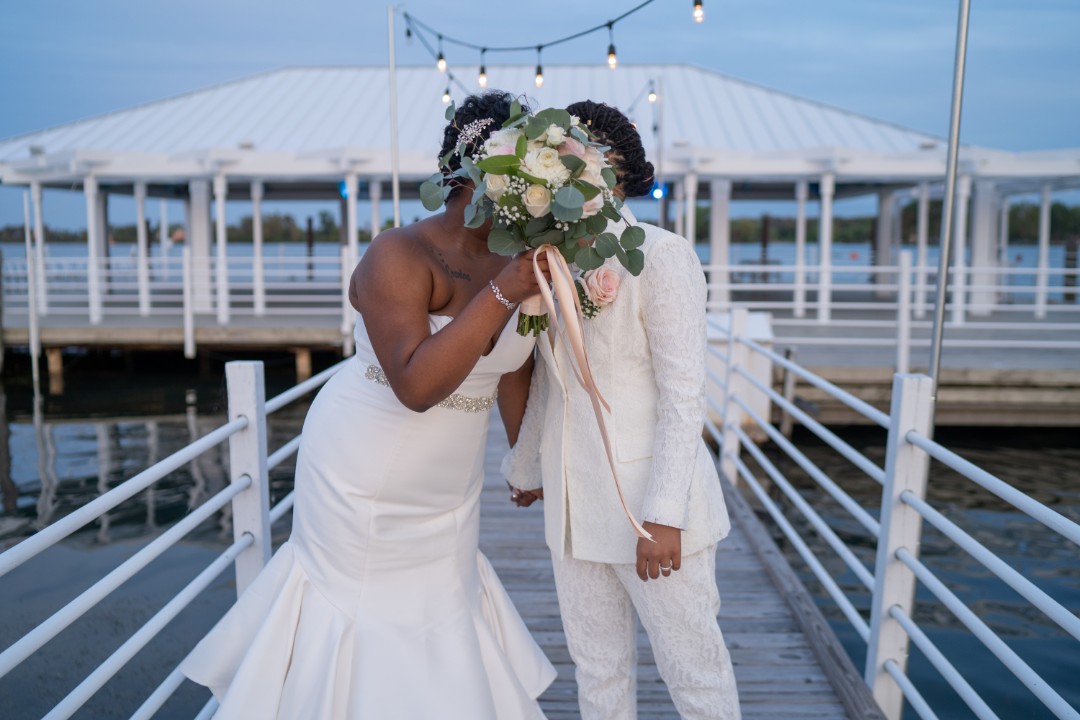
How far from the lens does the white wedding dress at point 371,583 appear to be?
77.0 inches

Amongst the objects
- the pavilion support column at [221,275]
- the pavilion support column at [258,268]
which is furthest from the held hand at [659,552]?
the pavilion support column at [221,275]

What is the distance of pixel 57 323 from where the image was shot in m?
14.0

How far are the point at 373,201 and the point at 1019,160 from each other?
11311 millimetres

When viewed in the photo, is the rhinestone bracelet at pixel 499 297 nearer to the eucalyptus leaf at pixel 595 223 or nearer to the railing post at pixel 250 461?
the eucalyptus leaf at pixel 595 223

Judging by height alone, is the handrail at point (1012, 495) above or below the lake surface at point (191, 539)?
above

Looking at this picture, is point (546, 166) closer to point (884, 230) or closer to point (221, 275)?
point (221, 275)

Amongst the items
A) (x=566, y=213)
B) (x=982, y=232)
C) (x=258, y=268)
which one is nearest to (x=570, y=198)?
(x=566, y=213)

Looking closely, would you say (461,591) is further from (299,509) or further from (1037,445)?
(1037,445)

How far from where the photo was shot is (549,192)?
1551mm

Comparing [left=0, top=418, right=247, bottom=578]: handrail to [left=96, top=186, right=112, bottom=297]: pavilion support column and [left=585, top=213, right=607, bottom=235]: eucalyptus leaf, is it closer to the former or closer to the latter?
[left=585, top=213, right=607, bottom=235]: eucalyptus leaf

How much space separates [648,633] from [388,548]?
2.10ft

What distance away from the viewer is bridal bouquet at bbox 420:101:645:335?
1546mm

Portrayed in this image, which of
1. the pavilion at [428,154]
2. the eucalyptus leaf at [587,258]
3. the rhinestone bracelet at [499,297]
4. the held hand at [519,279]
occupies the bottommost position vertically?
the rhinestone bracelet at [499,297]

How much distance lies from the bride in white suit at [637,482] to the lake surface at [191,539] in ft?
9.23
